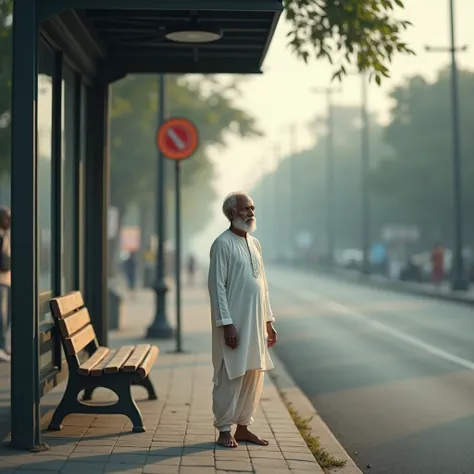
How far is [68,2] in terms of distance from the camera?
7.61 meters

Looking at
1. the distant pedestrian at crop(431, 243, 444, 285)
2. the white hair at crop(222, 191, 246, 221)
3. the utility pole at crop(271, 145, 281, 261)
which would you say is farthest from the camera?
the utility pole at crop(271, 145, 281, 261)

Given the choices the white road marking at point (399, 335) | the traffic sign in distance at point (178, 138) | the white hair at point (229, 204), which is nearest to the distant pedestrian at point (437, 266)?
the white road marking at point (399, 335)

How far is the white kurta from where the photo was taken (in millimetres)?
7781

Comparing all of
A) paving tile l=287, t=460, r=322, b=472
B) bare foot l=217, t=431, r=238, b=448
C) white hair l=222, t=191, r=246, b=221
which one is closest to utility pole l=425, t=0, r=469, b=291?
white hair l=222, t=191, r=246, b=221

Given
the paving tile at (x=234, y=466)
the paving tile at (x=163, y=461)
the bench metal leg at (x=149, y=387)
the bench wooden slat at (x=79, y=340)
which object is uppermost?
the bench wooden slat at (x=79, y=340)

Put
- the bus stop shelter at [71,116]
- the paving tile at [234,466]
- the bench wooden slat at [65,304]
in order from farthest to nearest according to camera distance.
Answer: the bench wooden slat at [65,304], the bus stop shelter at [71,116], the paving tile at [234,466]

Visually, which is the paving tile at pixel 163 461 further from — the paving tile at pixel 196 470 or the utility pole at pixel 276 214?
the utility pole at pixel 276 214

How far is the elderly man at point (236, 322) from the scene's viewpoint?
25.5 feet

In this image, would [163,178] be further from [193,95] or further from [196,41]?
[193,95]

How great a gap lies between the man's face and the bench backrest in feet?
4.94

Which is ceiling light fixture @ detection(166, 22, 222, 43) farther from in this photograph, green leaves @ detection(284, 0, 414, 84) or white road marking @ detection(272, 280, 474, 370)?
white road marking @ detection(272, 280, 474, 370)

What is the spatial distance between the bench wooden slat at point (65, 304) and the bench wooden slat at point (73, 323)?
5 centimetres

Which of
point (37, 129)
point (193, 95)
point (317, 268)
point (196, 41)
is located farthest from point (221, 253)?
point (317, 268)

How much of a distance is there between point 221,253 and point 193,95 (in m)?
29.4
